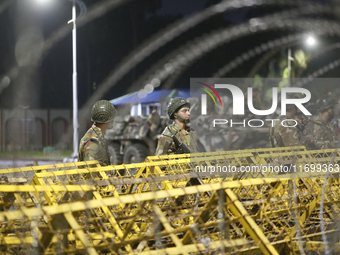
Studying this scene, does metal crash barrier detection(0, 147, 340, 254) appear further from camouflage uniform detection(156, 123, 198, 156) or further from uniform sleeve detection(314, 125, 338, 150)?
uniform sleeve detection(314, 125, 338, 150)

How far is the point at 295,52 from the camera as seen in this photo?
21312 mm

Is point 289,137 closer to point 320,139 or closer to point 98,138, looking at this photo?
point 320,139

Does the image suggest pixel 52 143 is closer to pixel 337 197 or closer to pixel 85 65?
pixel 85 65

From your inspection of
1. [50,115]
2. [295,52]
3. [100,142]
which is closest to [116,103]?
[50,115]

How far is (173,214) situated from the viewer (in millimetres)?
2867

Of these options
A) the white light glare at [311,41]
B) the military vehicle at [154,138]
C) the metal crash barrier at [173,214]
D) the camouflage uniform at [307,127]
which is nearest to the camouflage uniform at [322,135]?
the camouflage uniform at [307,127]

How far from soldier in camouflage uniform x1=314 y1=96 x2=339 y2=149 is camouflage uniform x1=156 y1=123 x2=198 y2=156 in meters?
2.95

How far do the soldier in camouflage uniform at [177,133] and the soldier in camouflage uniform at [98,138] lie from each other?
0.75m

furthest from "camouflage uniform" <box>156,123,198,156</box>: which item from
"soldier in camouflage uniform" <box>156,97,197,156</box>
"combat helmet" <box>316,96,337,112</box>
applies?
"combat helmet" <box>316,96,337,112</box>

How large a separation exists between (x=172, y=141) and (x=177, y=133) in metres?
0.13

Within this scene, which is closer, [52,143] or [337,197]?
[337,197]

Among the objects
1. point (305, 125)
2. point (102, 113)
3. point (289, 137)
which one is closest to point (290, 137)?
point (289, 137)

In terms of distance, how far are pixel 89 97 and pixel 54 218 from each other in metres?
28.4

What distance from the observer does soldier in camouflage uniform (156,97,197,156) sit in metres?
5.52
